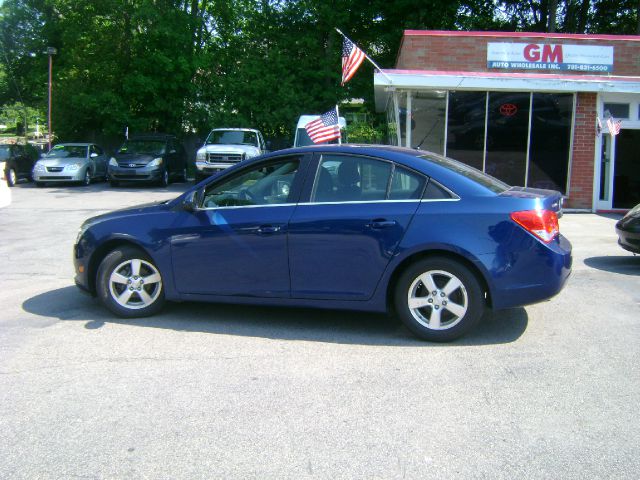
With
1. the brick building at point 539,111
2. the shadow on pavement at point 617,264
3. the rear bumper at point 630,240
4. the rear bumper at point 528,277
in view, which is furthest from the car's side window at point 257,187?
the brick building at point 539,111

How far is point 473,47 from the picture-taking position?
16.2 metres

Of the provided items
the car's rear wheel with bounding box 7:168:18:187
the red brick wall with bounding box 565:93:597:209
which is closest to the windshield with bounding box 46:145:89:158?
the car's rear wheel with bounding box 7:168:18:187

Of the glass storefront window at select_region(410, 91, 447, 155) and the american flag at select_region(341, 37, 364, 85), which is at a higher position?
the american flag at select_region(341, 37, 364, 85)

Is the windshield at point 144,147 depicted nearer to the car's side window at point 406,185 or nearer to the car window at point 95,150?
the car window at point 95,150

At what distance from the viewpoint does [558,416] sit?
4.01m

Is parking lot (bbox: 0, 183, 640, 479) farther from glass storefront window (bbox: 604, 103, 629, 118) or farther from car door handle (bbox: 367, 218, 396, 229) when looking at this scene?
glass storefront window (bbox: 604, 103, 629, 118)

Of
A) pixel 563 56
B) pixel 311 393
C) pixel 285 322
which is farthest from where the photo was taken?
pixel 563 56

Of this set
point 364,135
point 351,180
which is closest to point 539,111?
point 364,135

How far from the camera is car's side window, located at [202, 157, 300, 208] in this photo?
5.80 m

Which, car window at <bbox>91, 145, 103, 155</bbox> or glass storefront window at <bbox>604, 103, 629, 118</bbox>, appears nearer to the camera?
glass storefront window at <bbox>604, 103, 629, 118</bbox>

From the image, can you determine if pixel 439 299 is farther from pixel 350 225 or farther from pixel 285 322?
pixel 285 322

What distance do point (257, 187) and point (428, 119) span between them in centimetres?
1160

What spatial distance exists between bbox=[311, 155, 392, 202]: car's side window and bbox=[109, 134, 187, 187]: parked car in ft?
57.4

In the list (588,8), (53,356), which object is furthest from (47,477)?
(588,8)
